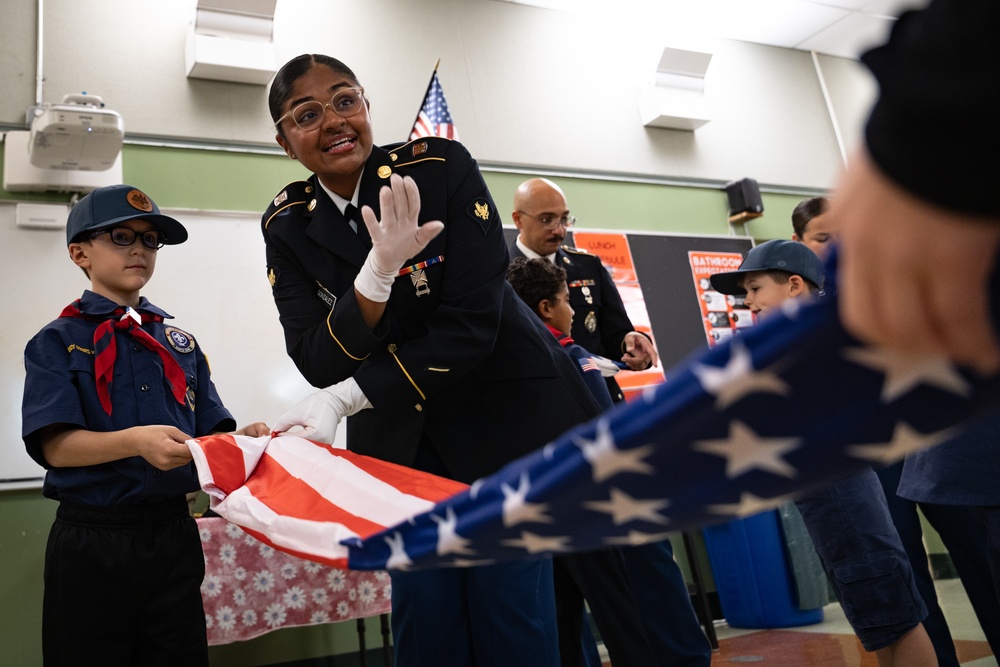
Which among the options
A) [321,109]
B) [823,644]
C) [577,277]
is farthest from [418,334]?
[823,644]

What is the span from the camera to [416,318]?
1607 mm

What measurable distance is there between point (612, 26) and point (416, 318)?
14.3 feet

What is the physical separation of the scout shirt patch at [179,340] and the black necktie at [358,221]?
0.75 meters

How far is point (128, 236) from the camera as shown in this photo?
204cm

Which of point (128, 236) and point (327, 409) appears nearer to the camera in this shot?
point (327, 409)

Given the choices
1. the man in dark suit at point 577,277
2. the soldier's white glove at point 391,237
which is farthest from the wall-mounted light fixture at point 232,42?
the soldier's white glove at point 391,237

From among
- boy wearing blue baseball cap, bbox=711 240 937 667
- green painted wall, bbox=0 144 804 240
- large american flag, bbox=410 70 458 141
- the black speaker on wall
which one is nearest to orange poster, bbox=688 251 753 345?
green painted wall, bbox=0 144 804 240

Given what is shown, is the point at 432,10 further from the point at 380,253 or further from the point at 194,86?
the point at 380,253

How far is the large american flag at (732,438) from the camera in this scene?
0.51 meters

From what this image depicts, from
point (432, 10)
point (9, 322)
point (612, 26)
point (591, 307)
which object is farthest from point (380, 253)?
point (612, 26)

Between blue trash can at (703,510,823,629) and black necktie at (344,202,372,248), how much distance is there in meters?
2.84

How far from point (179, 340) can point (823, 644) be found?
252 cm

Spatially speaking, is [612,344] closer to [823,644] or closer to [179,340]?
[823,644]

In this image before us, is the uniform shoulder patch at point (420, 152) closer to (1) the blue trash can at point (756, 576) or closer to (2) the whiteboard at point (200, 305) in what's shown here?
(2) the whiteboard at point (200, 305)
